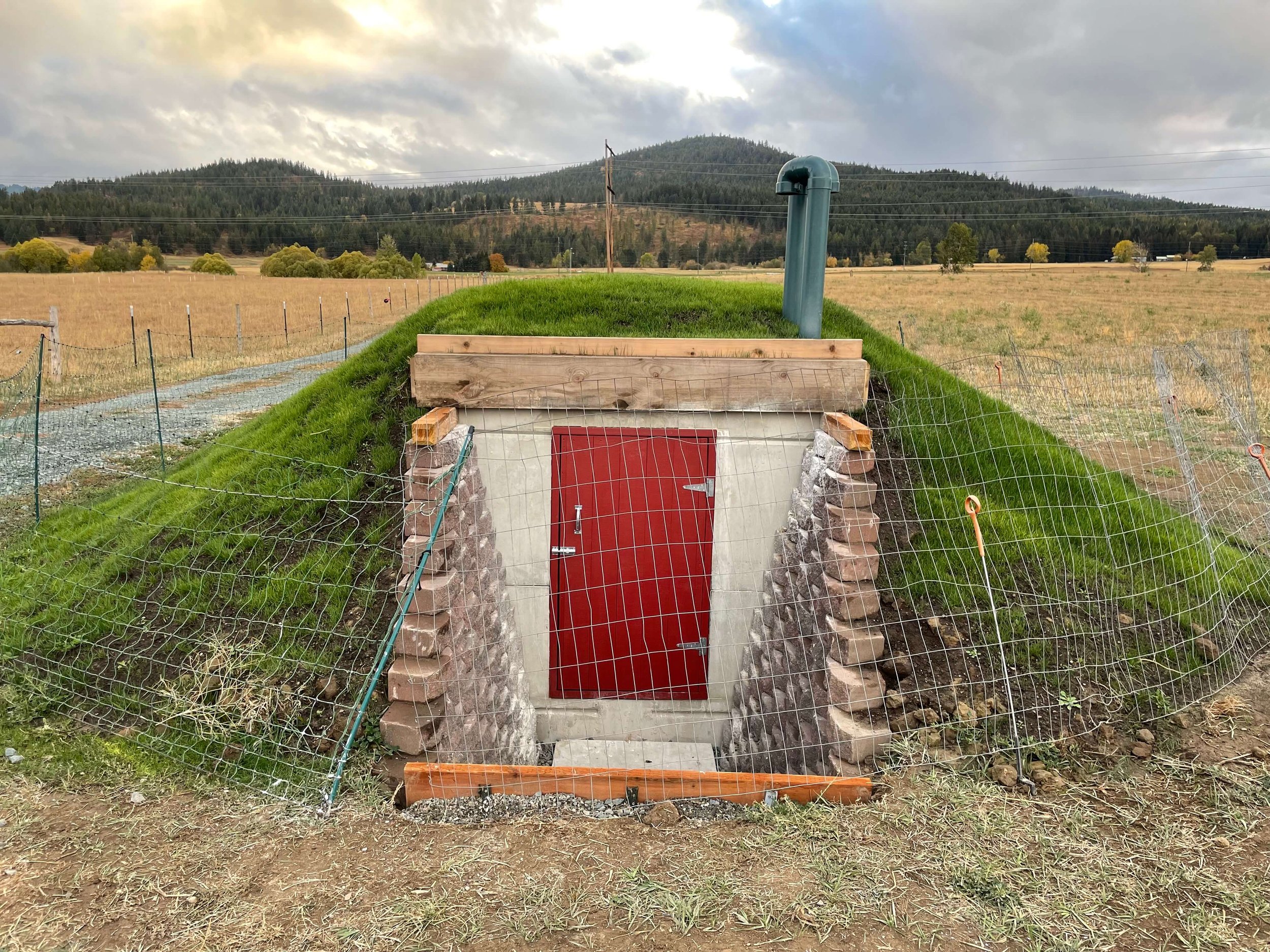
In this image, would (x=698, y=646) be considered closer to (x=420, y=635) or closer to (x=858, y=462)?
(x=858, y=462)

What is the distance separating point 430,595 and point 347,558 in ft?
6.09

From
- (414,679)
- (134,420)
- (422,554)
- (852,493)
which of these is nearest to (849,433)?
(852,493)

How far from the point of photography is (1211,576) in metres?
6.90

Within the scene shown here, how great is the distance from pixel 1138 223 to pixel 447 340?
9643cm

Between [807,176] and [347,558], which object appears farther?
[807,176]

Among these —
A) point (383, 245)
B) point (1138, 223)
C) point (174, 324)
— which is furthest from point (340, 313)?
point (1138, 223)

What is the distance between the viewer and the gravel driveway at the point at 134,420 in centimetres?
1078

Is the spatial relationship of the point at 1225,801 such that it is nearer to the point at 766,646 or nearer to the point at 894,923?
the point at 894,923

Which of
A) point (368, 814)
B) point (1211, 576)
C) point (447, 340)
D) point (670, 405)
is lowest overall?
point (368, 814)

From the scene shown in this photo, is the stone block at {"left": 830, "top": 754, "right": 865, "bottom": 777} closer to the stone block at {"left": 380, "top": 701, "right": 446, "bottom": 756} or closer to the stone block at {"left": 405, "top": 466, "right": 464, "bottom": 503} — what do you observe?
the stone block at {"left": 380, "top": 701, "right": 446, "bottom": 756}

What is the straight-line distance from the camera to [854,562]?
5277mm

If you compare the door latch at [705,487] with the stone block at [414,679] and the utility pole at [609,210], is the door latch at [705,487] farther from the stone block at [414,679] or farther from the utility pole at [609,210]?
the utility pole at [609,210]

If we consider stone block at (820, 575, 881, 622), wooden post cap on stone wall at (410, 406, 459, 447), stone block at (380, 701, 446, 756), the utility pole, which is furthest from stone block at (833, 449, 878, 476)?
the utility pole

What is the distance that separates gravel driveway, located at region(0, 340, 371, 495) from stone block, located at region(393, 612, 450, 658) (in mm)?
7964
